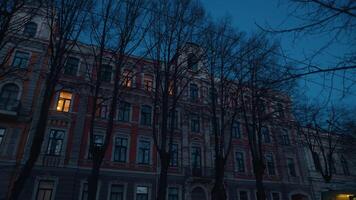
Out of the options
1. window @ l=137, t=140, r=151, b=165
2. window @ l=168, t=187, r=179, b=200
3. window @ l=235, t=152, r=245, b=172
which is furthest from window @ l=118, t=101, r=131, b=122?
window @ l=235, t=152, r=245, b=172

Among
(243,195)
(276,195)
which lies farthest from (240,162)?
(276,195)

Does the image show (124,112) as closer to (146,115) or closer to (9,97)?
(146,115)

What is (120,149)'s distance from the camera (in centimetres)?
2103

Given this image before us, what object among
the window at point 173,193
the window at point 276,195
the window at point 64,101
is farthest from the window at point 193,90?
the window at point 276,195

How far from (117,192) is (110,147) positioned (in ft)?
11.2

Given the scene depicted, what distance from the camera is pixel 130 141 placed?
70.8 ft

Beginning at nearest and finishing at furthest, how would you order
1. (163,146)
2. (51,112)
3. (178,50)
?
(163,146) < (178,50) < (51,112)

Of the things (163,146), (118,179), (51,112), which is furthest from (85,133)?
(163,146)

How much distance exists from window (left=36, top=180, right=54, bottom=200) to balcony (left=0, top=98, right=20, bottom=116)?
16.5ft

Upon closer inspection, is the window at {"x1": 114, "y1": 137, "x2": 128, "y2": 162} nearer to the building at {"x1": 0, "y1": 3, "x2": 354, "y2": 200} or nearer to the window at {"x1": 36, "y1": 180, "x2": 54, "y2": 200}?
the building at {"x1": 0, "y1": 3, "x2": 354, "y2": 200}

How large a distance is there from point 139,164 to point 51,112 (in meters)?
7.72

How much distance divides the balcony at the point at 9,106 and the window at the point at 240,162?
18956mm

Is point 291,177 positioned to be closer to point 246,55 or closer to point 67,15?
point 246,55

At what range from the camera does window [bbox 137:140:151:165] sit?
2140cm
